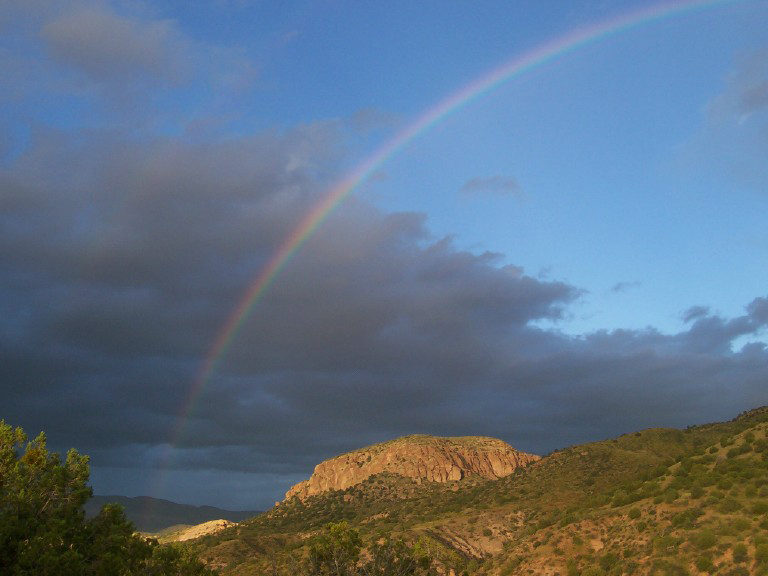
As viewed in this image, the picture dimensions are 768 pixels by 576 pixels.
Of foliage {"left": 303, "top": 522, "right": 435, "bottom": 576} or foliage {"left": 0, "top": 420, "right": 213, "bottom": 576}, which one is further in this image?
foliage {"left": 303, "top": 522, "right": 435, "bottom": 576}

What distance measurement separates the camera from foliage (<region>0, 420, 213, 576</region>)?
27500mm

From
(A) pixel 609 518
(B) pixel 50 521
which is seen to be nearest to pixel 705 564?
(A) pixel 609 518

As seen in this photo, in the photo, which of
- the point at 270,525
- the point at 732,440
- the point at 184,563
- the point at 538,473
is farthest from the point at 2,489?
the point at 270,525

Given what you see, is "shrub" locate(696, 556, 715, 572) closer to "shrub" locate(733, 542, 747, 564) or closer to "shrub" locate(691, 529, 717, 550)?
"shrub" locate(733, 542, 747, 564)

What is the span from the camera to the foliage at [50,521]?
90.2 ft

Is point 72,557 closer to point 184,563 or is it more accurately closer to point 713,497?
point 184,563

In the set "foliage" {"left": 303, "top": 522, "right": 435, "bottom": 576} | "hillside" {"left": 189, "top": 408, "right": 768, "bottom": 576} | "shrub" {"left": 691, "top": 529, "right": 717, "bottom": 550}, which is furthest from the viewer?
"hillside" {"left": 189, "top": 408, "right": 768, "bottom": 576}

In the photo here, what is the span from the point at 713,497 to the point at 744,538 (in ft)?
37.4

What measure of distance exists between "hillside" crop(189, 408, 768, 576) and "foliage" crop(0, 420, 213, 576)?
23744 mm

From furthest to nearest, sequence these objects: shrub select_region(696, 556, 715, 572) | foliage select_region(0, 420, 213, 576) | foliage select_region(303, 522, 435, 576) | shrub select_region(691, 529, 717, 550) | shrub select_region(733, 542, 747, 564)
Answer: shrub select_region(691, 529, 717, 550), shrub select_region(696, 556, 715, 572), shrub select_region(733, 542, 747, 564), foliage select_region(303, 522, 435, 576), foliage select_region(0, 420, 213, 576)

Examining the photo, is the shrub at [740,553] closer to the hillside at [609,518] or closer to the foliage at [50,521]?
the hillside at [609,518]

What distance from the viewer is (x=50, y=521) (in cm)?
2886

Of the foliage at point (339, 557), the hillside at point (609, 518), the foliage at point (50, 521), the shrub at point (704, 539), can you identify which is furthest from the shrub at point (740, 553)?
the foliage at point (50, 521)

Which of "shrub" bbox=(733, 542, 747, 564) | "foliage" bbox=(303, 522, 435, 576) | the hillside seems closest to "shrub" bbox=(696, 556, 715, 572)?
the hillside
